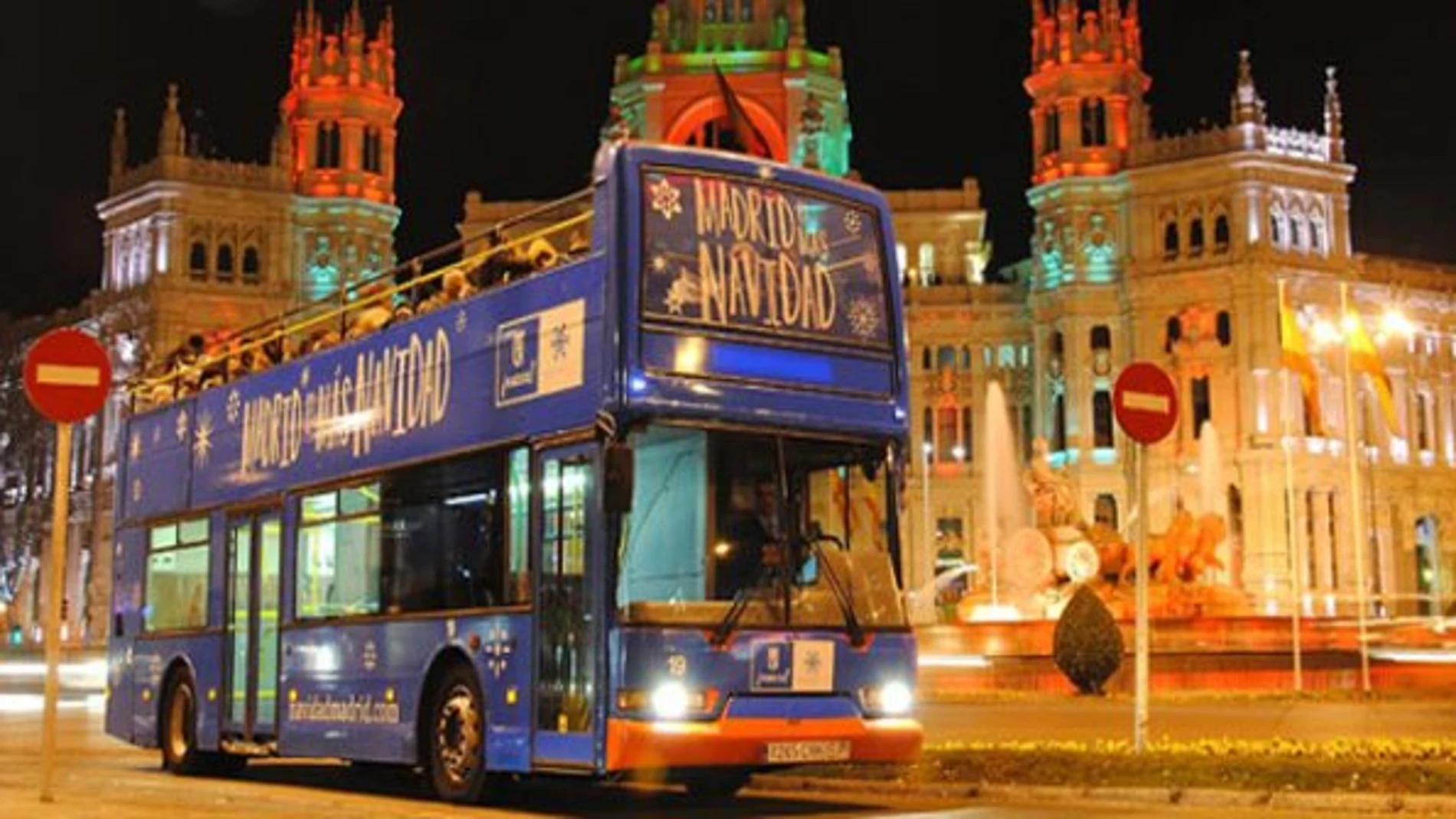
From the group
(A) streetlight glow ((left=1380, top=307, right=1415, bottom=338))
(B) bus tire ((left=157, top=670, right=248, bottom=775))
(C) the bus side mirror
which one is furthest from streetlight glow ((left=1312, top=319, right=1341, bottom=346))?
(C) the bus side mirror

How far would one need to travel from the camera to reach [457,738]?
14.4m

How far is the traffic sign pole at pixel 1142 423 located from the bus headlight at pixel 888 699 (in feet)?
8.88

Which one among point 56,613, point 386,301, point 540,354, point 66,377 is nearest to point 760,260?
point 540,354

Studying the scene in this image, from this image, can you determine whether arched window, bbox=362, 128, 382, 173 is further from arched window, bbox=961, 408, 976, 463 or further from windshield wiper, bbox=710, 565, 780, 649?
windshield wiper, bbox=710, 565, 780, 649

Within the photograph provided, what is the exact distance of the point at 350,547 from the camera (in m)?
15.9

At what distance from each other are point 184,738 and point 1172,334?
62062mm

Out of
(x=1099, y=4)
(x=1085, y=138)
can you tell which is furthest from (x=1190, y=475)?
(x=1099, y=4)

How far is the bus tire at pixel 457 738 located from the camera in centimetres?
1396

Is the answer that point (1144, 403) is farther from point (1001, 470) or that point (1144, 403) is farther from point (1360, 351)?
point (1001, 470)

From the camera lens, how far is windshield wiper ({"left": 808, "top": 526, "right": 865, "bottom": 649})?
13.1 metres

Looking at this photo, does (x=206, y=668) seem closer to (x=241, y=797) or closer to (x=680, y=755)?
(x=241, y=797)

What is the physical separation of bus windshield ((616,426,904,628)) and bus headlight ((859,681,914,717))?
0.46 metres

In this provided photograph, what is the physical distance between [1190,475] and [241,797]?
62957 mm

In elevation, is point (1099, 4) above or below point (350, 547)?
above
